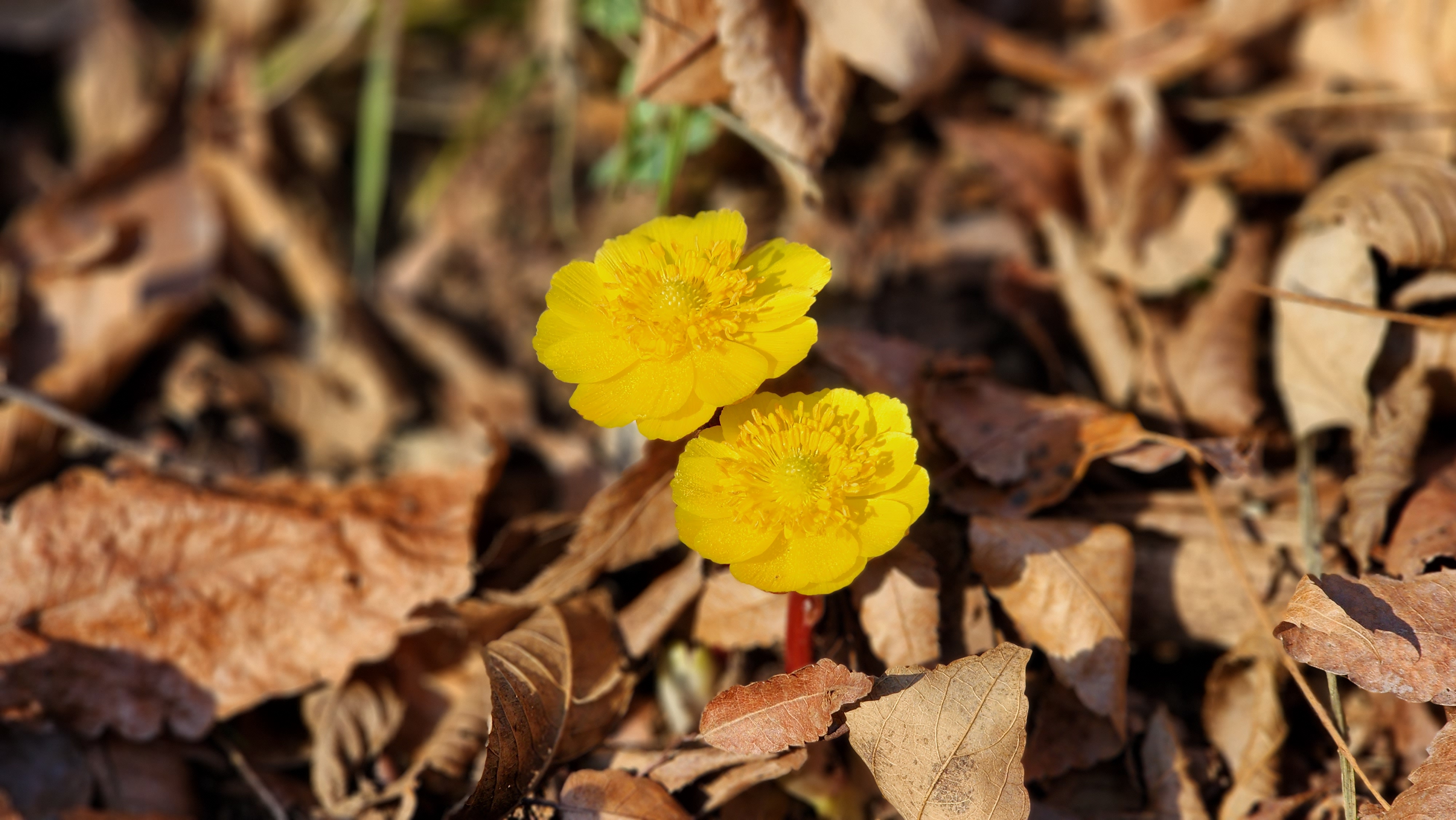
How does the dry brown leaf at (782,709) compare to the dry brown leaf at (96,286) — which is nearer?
the dry brown leaf at (782,709)

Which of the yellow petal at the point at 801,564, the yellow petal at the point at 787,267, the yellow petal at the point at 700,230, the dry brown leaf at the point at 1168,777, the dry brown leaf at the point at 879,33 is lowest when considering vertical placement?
the dry brown leaf at the point at 1168,777

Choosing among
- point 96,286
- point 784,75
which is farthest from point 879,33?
point 96,286

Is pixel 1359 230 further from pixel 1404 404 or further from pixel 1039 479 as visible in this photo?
pixel 1039 479

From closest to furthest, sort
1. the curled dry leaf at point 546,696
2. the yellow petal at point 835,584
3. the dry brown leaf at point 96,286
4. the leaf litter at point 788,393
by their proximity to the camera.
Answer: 1. the yellow petal at point 835,584
2. the curled dry leaf at point 546,696
3. the leaf litter at point 788,393
4. the dry brown leaf at point 96,286

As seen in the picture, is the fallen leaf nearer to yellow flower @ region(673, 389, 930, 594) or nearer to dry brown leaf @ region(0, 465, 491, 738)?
yellow flower @ region(673, 389, 930, 594)

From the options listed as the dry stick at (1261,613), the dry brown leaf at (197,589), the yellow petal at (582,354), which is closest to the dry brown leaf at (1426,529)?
the dry stick at (1261,613)

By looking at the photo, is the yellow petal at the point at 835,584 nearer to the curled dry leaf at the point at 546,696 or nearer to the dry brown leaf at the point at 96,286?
the curled dry leaf at the point at 546,696

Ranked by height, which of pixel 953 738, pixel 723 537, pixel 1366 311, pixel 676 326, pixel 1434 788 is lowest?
pixel 1434 788

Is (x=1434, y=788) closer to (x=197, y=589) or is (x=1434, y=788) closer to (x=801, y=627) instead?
(x=801, y=627)
